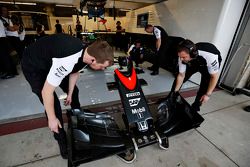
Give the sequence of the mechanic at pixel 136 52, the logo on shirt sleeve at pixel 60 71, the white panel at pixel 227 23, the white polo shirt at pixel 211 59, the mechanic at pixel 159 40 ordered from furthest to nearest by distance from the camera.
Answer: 1. the mechanic at pixel 136 52
2. the mechanic at pixel 159 40
3. the white panel at pixel 227 23
4. the white polo shirt at pixel 211 59
5. the logo on shirt sleeve at pixel 60 71

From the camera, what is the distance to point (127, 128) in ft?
4.66

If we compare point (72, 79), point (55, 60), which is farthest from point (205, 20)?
point (55, 60)

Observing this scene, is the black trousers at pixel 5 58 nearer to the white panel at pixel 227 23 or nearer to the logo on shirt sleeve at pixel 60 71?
the logo on shirt sleeve at pixel 60 71

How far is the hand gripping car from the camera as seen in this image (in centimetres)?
117

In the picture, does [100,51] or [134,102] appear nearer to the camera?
[100,51]

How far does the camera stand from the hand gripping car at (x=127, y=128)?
3.82ft

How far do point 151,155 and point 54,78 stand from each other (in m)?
1.13

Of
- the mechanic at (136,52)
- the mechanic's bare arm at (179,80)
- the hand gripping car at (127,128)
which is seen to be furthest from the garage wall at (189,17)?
the hand gripping car at (127,128)

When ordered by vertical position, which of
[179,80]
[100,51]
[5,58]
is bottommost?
[5,58]

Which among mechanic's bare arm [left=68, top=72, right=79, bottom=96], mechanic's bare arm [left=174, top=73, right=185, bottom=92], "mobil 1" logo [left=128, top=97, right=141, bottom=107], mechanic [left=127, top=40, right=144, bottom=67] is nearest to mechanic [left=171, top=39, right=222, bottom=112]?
mechanic's bare arm [left=174, top=73, right=185, bottom=92]

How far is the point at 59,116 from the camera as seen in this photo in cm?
113

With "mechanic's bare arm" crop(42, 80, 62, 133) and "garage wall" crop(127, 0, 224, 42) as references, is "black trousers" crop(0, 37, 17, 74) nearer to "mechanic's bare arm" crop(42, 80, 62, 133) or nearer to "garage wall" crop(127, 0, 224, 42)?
"mechanic's bare arm" crop(42, 80, 62, 133)

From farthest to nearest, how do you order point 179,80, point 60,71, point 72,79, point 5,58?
point 5,58
point 179,80
point 72,79
point 60,71

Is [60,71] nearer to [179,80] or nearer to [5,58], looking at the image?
[179,80]
